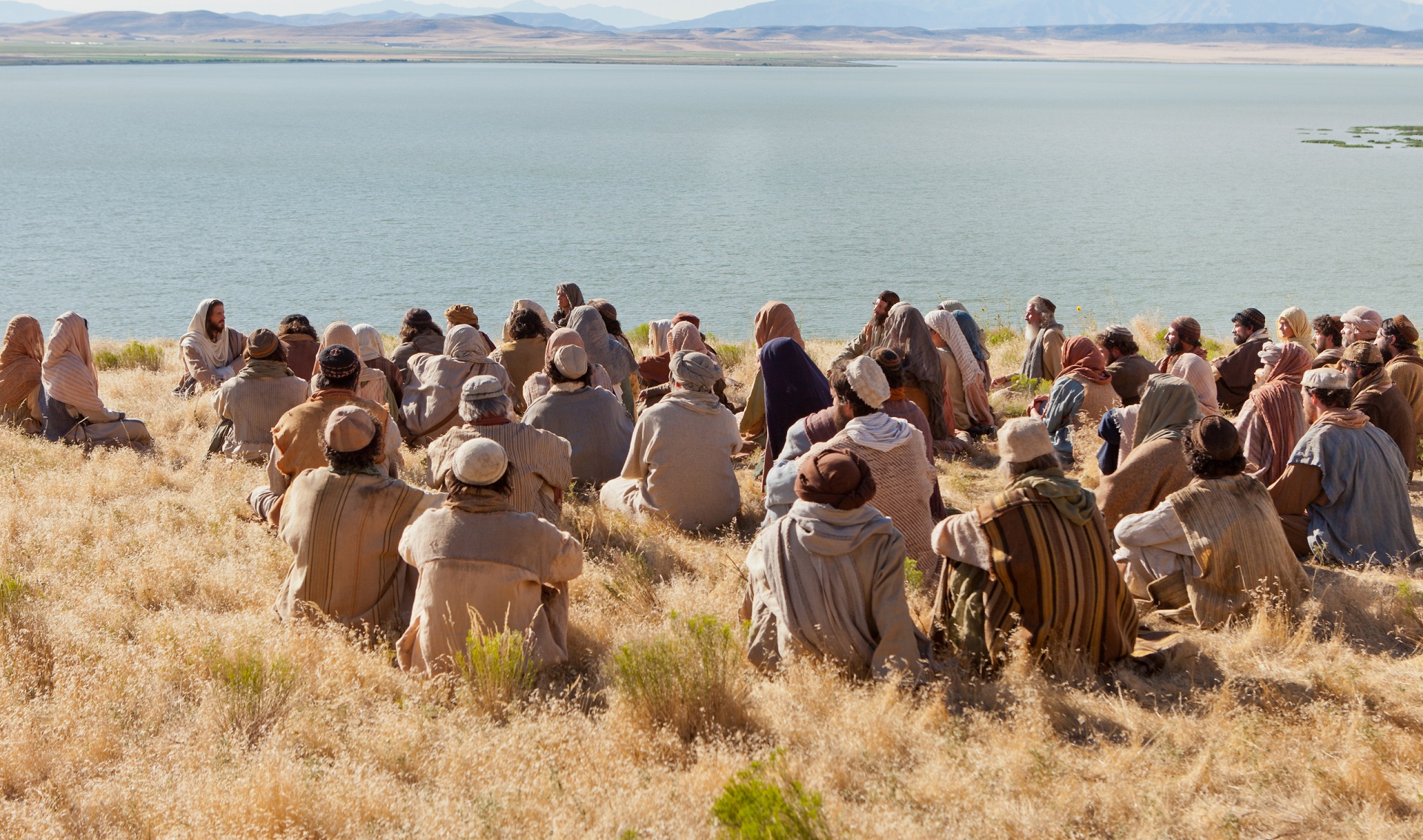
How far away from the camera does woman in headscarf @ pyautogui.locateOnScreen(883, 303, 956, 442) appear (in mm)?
7820

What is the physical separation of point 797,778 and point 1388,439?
3829mm

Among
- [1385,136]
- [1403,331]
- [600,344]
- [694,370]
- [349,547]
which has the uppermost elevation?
[1385,136]

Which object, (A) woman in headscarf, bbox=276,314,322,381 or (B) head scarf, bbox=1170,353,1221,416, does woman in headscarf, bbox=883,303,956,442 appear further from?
(A) woman in headscarf, bbox=276,314,322,381

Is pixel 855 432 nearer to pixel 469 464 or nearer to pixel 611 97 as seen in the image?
pixel 469 464

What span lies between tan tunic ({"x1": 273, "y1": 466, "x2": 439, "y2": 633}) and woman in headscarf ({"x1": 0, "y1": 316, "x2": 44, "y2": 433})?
4640mm

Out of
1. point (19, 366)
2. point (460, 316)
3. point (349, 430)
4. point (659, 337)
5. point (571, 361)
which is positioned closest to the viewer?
point (349, 430)

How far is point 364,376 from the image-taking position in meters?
7.39

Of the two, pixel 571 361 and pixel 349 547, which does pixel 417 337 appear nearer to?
pixel 571 361

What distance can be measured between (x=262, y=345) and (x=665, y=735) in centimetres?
432

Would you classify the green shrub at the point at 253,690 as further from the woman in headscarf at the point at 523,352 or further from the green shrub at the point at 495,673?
the woman in headscarf at the point at 523,352

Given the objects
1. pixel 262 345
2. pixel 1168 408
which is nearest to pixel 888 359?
pixel 1168 408

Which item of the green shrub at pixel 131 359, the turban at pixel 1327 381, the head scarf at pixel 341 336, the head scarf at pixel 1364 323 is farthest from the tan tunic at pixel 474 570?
the green shrub at pixel 131 359

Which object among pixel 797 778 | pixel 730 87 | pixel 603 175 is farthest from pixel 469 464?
pixel 730 87

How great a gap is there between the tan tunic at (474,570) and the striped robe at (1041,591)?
1.55 meters
